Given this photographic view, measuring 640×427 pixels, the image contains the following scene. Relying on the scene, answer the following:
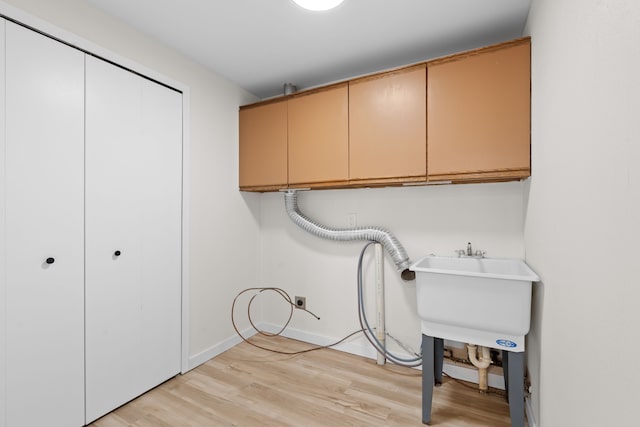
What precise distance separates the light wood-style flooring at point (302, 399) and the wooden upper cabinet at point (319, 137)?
146cm

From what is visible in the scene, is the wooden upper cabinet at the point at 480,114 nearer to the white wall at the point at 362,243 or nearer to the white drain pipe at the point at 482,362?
the white wall at the point at 362,243

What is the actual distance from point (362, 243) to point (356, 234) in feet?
0.44

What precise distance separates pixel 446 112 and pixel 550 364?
142 cm

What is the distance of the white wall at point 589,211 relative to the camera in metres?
0.63

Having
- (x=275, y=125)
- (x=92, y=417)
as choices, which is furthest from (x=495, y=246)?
(x=92, y=417)

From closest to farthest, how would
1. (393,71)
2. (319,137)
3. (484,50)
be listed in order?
(484,50) < (393,71) < (319,137)

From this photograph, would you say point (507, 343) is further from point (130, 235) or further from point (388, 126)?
point (130, 235)

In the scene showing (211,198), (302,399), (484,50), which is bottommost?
(302,399)

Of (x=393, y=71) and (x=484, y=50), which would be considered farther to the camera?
(x=393, y=71)

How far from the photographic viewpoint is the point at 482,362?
1775mm

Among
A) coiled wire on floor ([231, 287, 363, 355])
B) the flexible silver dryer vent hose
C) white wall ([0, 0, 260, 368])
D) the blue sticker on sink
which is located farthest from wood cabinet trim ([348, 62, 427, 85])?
coiled wire on floor ([231, 287, 363, 355])

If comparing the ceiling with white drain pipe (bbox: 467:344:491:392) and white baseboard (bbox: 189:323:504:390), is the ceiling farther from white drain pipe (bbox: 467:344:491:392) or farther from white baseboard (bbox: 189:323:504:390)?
white baseboard (bbox: 189:323:504:390)

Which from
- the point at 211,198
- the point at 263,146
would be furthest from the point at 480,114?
the point at 211,198

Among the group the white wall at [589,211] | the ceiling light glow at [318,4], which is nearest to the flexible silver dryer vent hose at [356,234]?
the white wall at [589,211]
